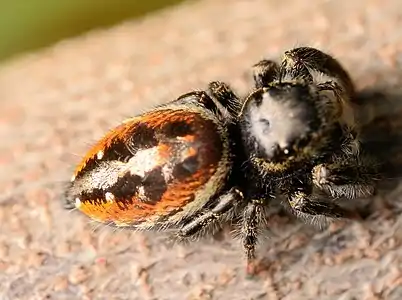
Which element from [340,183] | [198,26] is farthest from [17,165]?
[340,183]

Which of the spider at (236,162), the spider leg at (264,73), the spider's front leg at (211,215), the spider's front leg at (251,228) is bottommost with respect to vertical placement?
the spider's front leg at (251,228)

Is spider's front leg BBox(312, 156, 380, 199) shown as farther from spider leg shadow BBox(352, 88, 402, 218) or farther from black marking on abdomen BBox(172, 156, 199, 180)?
black marking on abdomen BBox(172, 156, 199, 180)

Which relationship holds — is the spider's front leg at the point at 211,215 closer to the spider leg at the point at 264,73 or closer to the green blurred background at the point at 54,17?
the spider leg at the point at 264,73

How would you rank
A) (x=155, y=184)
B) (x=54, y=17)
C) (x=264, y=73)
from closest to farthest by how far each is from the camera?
(x=155, y=184)
(x=264, y=73)
(x=54, y=17)

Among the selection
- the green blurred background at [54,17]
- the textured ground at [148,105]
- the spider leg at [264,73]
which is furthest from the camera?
the green blurred background at [54,17]

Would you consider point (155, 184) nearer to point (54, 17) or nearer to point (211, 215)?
point (211, 215)

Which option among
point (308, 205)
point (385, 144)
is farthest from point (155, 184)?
point (385, 144)

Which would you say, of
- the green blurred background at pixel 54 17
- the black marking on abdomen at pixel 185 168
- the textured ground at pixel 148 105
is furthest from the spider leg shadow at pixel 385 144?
the green blurred background at pixel 54 17

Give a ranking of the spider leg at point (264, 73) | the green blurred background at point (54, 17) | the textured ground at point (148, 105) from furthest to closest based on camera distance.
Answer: the green blurred background at point (54, 17)
the spider leg at point (264, 73)
the textured ground at point (148, 105)
